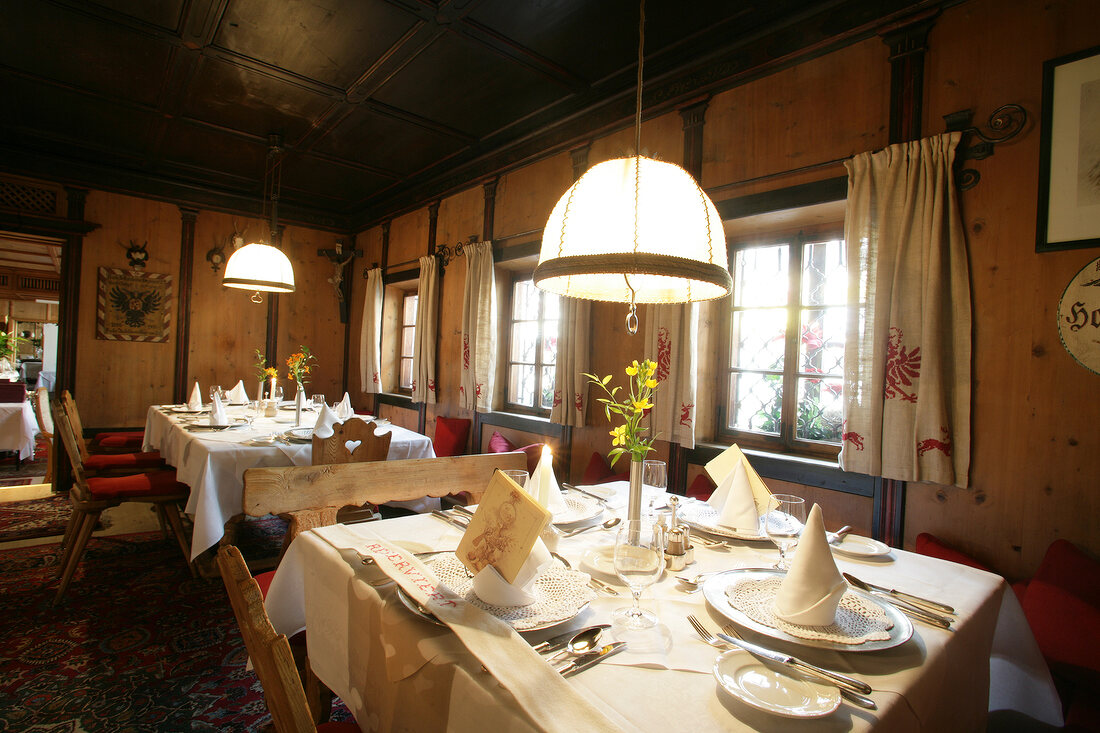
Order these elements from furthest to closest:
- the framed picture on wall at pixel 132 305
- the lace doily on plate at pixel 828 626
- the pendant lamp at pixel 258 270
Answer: the framed picture on wall at pixel 132 305
the pendant lamp at pixel 258 270
the lace doily on plate at pixel 828 626

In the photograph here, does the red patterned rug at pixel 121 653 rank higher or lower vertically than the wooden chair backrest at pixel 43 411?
lower

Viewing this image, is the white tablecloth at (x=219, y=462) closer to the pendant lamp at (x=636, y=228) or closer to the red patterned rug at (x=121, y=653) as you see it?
the red patterned rug at (x=121, y=653)

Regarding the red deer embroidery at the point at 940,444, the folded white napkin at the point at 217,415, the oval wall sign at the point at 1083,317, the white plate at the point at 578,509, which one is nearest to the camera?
the white plate at the point at 578,509

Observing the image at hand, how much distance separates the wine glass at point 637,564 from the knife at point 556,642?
0.07 m

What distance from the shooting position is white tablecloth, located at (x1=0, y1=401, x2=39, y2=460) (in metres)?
5.08

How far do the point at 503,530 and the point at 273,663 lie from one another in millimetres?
418

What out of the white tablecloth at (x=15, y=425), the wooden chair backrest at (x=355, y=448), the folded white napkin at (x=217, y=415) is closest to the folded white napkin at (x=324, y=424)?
the wooden chair backrest at (x=355, y=448)

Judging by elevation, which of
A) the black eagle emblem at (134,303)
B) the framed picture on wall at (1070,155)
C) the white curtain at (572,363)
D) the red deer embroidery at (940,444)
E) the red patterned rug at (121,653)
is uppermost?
the framed picture on wall at (1070,155)

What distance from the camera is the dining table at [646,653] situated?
28.9 inches

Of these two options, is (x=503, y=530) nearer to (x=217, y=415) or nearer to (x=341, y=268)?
(x=217, y=415)

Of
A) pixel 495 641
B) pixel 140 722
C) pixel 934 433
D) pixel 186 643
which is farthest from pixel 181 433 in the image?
pixel 934 433

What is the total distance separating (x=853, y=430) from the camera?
2.20 meters

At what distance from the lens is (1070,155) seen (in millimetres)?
1764

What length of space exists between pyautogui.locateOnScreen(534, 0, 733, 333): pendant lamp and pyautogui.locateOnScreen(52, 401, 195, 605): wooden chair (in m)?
2.74
